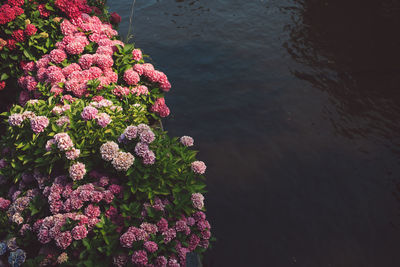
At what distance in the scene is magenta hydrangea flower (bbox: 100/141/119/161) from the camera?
3.20m

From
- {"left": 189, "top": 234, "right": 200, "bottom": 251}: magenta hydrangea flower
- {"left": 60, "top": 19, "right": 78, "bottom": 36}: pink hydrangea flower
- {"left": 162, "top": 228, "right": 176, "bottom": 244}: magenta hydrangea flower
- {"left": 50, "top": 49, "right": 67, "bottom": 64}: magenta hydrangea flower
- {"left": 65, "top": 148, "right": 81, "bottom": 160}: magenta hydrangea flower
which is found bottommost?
{"left": 189, "top": 234, "right": 200, "bottom": 251}: magenta hydrangea flower

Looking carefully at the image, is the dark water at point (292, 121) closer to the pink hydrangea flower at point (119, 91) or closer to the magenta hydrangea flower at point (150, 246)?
the magenta hydrangea flower at point (150, 246)

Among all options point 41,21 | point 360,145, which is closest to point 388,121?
point 360,145

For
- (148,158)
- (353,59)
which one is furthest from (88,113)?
(353,59)

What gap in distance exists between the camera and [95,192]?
3.16m

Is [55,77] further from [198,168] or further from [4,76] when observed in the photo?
[198,168]

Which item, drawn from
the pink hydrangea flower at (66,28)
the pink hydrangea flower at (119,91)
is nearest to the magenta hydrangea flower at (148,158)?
the pink hydrangea flower at (119,91)

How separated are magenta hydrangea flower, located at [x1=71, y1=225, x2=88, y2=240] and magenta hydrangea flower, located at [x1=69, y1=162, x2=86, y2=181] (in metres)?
0.59

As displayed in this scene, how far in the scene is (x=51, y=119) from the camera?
363 cm

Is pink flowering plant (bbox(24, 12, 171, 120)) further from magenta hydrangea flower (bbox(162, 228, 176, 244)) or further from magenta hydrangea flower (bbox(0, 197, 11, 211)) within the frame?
magenta hydrangea flower (bbox(162, 228, 176, 244))

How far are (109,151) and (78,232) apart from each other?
3.06 ft

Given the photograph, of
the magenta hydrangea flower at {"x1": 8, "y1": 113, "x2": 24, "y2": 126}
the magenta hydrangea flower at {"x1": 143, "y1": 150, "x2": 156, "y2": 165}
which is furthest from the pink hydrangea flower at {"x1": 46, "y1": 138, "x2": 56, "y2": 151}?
the magenta hydrangea flower at {"x1": 143, "y1": 150, "x2": 156, "y2": 165}

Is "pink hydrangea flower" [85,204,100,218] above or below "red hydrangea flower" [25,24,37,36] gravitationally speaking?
below

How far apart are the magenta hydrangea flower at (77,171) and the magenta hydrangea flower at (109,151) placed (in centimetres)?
29
